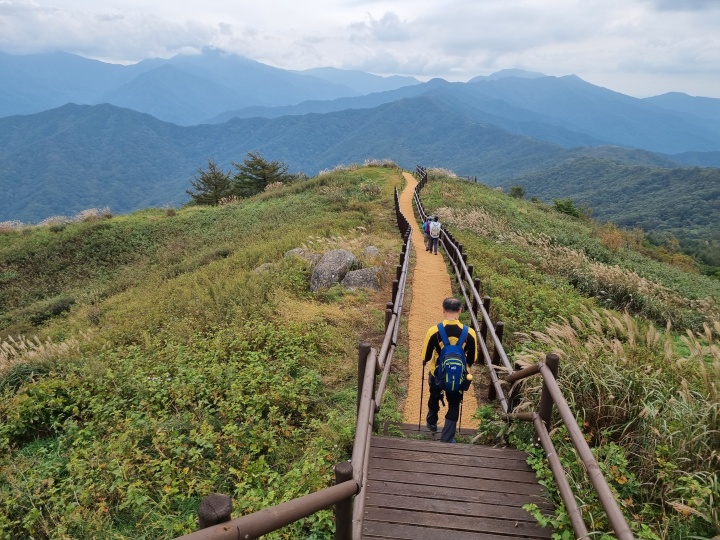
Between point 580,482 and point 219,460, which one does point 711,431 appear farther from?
point 219,460

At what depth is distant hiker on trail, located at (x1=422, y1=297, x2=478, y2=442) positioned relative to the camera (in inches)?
204

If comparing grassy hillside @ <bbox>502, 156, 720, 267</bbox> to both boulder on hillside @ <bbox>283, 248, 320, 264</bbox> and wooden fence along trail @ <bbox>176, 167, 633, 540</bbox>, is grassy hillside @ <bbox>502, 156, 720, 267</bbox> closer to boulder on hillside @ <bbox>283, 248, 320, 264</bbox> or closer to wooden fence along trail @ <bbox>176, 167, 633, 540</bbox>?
boulder on hillside @ <bbox>283, 248, 320, 264</bbox>

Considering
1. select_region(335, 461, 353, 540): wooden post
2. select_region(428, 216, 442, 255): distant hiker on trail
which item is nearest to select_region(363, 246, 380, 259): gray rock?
select_region(428, 216, 442, 255): distant hiker on trail

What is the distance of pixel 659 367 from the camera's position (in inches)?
208

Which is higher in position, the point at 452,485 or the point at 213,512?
the point at 213,512

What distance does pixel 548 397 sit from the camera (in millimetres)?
4316

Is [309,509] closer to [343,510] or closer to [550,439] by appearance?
[343,510]

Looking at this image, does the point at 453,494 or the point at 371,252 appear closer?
the point at 453,494

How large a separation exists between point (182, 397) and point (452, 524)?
4.53 metres

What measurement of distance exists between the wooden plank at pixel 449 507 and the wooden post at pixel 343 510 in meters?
1.45

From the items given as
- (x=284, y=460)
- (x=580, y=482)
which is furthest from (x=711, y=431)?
(x=284, y=460)

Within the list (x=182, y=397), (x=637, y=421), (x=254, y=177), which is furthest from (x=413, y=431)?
(x=254, y=177)

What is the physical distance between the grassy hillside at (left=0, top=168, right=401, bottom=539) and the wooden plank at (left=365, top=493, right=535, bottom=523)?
57 cm

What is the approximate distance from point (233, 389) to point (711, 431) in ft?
18.4
